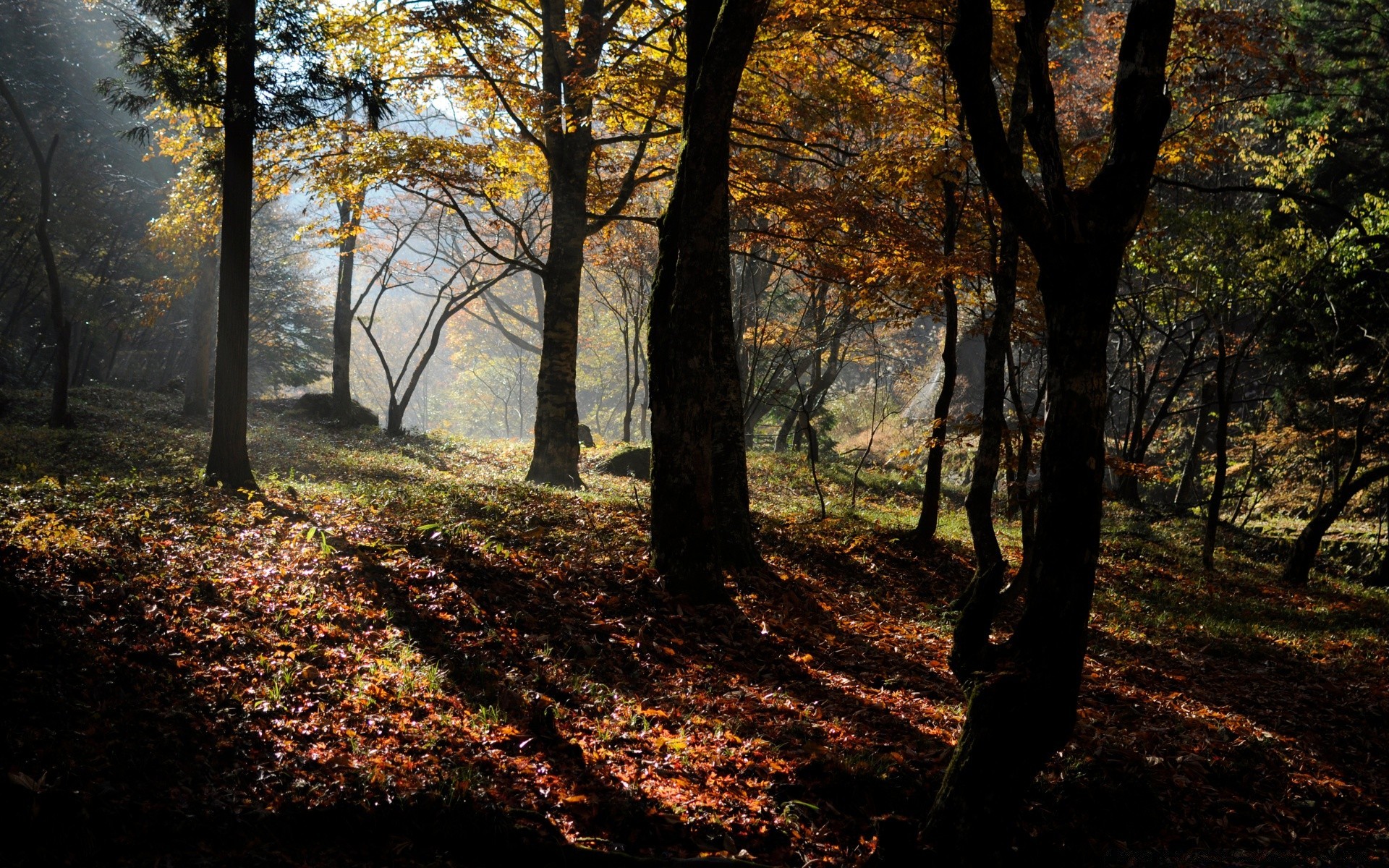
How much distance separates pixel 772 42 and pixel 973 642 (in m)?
8.25

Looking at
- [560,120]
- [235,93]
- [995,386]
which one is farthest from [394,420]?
[995,386]

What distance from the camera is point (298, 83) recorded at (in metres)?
10.0

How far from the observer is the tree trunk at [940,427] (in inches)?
424

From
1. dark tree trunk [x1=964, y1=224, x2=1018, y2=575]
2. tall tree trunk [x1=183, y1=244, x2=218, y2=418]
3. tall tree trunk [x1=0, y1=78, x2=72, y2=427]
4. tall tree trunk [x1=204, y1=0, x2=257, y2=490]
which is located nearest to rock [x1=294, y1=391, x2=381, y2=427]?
tall tree trunk [x1=183, y1=244, x2=218, y2=418]

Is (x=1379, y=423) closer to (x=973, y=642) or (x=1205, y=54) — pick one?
(x=1205, y=54)

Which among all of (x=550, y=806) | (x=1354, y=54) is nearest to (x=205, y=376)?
(x=550, y=806)

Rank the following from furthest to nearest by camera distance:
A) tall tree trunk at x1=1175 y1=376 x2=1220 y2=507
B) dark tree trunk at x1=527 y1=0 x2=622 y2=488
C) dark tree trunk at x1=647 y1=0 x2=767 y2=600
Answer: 1. tall tree trunk at x1=1175 y1=376 x2=1220 y2=507
2. dark tree trunk at x1=527 y1=0 x2=622 y2=488
3. dark tree trunk at x1=647 y1=0 x2=767 y2=600

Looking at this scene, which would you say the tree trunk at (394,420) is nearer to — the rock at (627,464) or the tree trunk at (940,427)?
the rock at (627,464)

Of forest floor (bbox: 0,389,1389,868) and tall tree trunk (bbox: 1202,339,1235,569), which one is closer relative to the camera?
forest floor (bbox: 0,389,1389,868)

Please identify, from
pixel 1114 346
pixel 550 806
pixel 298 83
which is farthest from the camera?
pixel 1114 346

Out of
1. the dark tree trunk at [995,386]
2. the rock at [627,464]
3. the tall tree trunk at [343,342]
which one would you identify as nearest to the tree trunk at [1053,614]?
the dark tree trunk at [995,386]

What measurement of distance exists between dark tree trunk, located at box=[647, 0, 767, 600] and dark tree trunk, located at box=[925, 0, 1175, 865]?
115 inches

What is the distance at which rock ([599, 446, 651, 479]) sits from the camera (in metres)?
17.3

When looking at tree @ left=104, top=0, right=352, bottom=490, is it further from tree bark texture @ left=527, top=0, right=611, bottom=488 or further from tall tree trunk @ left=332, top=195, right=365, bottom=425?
tall tree trunk @ left=332, top=195, right=365, bottom=425
